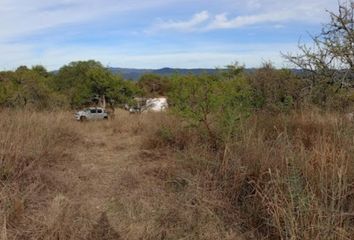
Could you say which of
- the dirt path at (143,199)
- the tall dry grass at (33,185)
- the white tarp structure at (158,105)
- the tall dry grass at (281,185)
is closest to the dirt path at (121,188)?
the dirt path at (143,199)

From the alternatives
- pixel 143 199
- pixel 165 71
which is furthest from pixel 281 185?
pixel 165 71

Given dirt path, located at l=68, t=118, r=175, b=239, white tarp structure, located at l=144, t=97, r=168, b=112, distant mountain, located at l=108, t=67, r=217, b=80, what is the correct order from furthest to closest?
1. white tarp structure, located at l=144, t=97, r=168, b=112
2. distant mountain, located at l=108, t=67, r=217, b=80
3. dirt path, located at l=68, t=118, r=175, b=239

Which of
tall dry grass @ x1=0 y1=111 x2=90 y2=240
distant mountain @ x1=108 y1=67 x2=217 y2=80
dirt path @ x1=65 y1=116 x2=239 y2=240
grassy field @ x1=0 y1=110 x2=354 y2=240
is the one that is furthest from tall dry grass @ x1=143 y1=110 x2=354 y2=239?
distant mountain @ x1=108 y1=67 x2=217 y2=80

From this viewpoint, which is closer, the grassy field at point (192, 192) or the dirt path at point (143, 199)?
the grassy field at point (192, 192)

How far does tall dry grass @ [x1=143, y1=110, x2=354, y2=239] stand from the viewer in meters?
3.22

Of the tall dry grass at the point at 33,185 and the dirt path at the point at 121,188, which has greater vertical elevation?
the tall dry grass at the point at 33,185

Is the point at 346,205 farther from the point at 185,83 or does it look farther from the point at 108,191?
the point at 185,83

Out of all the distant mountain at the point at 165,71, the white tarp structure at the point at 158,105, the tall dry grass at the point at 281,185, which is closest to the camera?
the tall dry grass at the point at 281,185

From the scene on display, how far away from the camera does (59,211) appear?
4.04 m

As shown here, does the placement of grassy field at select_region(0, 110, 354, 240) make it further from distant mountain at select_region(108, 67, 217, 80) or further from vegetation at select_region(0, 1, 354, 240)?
distant mountain at select_region(108, 67, 217, 80)

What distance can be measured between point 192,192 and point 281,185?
1.04 meters

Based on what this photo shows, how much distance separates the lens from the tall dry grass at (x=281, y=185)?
3223 mm

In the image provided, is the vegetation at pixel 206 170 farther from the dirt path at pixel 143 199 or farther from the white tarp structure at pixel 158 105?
the white tarp structure at pixel 158 105

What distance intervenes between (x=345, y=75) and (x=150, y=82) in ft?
132
